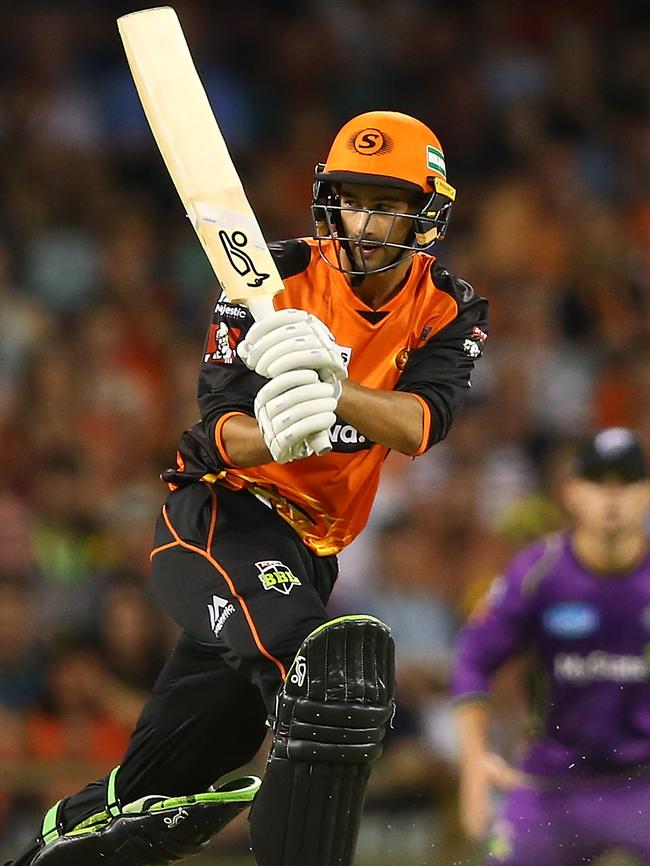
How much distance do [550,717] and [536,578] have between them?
0.43 m

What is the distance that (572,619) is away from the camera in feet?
16.3

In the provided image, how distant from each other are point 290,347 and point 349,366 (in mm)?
615

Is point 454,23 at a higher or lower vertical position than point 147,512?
higher

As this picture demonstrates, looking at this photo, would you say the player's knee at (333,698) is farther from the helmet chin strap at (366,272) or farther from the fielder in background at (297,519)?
the helmet chin strap at (366,272)

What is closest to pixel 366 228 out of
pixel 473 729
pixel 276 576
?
pixel 276 576

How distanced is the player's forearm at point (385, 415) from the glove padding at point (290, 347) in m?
0.10

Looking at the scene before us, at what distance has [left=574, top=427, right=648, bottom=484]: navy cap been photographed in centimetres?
487

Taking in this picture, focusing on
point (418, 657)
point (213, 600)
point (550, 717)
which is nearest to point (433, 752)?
point (418, 657)

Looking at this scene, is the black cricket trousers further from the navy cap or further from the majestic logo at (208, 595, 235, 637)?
the navy cap

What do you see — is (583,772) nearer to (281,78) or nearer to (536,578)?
(536,578)

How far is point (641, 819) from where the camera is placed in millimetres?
4750

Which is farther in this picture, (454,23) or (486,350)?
(454,23)

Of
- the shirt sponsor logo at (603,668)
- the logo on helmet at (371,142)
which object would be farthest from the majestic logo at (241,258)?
the shirt sponsor logo at (603,668)

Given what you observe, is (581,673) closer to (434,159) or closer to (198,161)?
(434,159)
